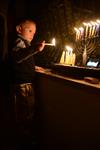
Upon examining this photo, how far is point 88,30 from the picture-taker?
11.7ft

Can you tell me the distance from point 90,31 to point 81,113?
54.2 inches

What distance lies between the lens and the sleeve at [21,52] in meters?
2.90

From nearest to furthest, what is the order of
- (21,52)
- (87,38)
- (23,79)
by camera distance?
(21,52), (23,79), (87,38)

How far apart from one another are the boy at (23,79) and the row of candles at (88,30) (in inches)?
28.0

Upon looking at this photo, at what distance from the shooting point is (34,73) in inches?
125

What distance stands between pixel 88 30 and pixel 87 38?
108 millimetres

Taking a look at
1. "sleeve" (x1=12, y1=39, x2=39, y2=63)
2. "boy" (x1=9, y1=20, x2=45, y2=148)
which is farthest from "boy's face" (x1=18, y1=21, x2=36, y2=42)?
"sleeve" (x1=12, y1=39, x2=39, y2=63)

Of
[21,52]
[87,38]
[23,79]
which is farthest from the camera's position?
[87,38]

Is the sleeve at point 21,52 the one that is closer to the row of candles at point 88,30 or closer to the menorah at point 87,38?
the menorah at point 87,38

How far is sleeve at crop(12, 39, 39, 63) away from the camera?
290cm

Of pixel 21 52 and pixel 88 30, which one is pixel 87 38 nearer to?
pixel 88 30

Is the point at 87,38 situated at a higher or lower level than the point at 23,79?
higher

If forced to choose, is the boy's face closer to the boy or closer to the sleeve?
the boy

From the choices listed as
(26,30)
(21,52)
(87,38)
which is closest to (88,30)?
(87,38)
